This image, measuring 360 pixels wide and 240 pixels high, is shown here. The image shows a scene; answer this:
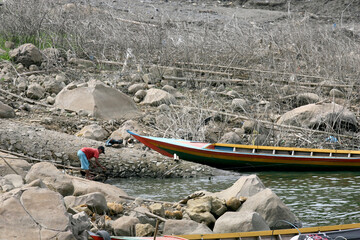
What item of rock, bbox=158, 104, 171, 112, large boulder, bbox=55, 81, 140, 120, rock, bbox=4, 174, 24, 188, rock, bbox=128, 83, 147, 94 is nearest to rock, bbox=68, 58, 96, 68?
rock, bbox=128, 83, 147, 94

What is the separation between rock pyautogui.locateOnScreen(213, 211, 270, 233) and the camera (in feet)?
23.4

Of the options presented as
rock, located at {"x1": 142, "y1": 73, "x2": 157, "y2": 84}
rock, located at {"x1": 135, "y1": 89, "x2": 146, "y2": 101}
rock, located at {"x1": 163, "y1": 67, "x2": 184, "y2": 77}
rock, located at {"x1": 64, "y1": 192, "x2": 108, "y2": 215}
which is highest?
rock, located at {"x1": 163, "y1": 67, "x2": 184, "y2": 77}

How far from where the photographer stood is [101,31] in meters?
18.7

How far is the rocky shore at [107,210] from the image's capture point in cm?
583

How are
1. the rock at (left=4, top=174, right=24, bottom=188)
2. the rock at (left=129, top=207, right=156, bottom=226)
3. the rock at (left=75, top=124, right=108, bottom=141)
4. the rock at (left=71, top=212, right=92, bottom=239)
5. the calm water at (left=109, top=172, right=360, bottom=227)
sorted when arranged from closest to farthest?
the rock at (left=71, top=212, right=92, bottom=239), the rock at (left=129, top=207, right=156, bottom=226), the rock at (left=4, top=174, right=24, bottom=188), the calm water at (left=109, top=172, right=360, bottom=227), the rock at (left=75, top=124, right=108, bottom=141)

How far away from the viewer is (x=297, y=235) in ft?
22.1

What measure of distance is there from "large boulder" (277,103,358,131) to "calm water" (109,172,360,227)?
5.32 feet

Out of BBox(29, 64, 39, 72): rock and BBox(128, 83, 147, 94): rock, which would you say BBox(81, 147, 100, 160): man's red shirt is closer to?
BBox(128, 83, 147, 94): rock

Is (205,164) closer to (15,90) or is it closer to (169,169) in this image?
(169,169)

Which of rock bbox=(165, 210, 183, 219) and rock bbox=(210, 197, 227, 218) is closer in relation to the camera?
rock bbox=(165, 210, 183, 219)

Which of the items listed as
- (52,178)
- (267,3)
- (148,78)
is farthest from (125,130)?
(267,3)

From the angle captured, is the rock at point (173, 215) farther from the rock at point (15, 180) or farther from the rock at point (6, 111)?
the rock at point (6, 111)

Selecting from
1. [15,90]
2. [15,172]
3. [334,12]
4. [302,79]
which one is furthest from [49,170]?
[334,12]

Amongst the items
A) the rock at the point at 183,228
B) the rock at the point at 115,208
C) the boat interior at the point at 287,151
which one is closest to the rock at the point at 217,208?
the rock at the point at 183,228
